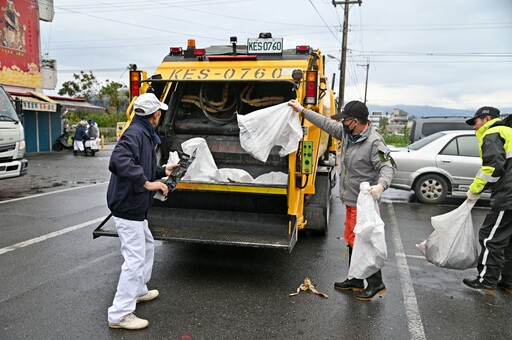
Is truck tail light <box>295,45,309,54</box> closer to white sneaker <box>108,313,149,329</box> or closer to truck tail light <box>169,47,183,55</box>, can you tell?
truck tail light <box>169,47,183,55</box>

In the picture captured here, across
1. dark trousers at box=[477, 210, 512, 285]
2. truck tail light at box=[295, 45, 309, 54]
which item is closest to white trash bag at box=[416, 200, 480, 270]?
dark trousers at box=[477, 210, 512, 285]

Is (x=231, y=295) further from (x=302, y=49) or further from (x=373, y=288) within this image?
(x=302, y=49)

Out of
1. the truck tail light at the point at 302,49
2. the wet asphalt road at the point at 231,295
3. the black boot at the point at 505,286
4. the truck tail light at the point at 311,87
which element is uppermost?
the truck tail light at the point at 302,49

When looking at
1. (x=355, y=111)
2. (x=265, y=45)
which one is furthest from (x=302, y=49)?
(x=355, y=111)

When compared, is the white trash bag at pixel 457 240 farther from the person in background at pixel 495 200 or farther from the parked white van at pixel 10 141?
the parked white van at pixel 10 141

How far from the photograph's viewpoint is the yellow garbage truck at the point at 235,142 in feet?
14.9

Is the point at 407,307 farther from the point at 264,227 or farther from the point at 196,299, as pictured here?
the point at 196,299

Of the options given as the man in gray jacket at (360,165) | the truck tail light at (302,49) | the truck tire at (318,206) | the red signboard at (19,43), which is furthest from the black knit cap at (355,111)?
the red signboard at (19,43)

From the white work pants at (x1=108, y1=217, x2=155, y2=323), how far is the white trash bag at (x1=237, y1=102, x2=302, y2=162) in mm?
1616

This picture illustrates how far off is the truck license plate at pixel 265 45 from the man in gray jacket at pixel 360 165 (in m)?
1.77

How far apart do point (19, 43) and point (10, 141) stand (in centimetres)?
1190

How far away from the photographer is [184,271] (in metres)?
4.68

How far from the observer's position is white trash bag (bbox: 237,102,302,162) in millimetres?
4570

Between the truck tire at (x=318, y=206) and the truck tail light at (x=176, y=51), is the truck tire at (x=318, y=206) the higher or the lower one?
the lower one
